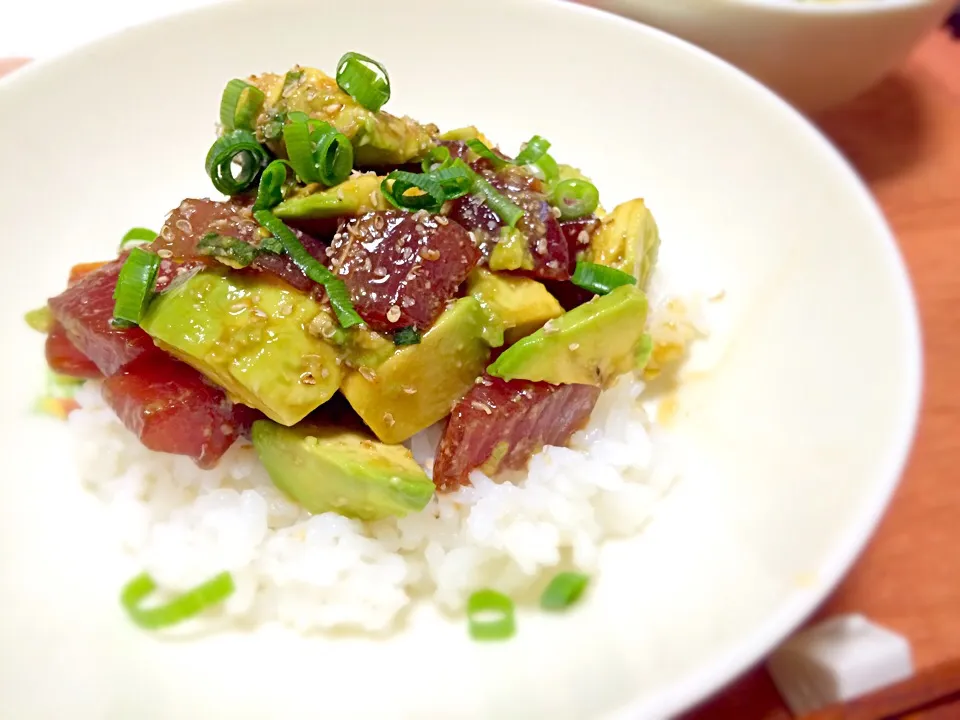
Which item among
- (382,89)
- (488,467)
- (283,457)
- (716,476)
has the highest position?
(382,89)

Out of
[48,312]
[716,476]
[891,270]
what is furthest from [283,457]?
[891,270]

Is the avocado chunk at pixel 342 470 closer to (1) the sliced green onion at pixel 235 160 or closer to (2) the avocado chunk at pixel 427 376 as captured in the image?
(2) the avocado chunk at pixel 427 376

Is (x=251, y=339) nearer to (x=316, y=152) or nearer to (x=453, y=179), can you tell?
(x=316, y=152)

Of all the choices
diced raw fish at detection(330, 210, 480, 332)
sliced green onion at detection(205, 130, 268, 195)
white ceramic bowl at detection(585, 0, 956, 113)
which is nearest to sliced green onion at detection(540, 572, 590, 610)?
diced raw fish at detection(330, 210, 480, 332)

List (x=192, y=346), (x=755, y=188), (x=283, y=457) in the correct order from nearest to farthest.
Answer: (x=192, y=346), (x=283, y=457), (x=755, y=188)

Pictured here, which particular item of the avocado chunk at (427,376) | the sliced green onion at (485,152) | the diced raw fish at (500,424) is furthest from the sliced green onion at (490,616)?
the sliced green onion at (485,152)

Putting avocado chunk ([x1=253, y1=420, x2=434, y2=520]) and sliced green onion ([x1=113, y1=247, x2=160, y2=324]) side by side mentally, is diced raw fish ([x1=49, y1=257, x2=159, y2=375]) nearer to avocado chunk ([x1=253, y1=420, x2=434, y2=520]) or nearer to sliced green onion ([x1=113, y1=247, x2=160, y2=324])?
sliced green onion ([x1=113, y1=247, x2=160, y2=324])

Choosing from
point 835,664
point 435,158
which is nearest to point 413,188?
point 435,158

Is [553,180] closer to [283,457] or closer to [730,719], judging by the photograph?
[283,457]
